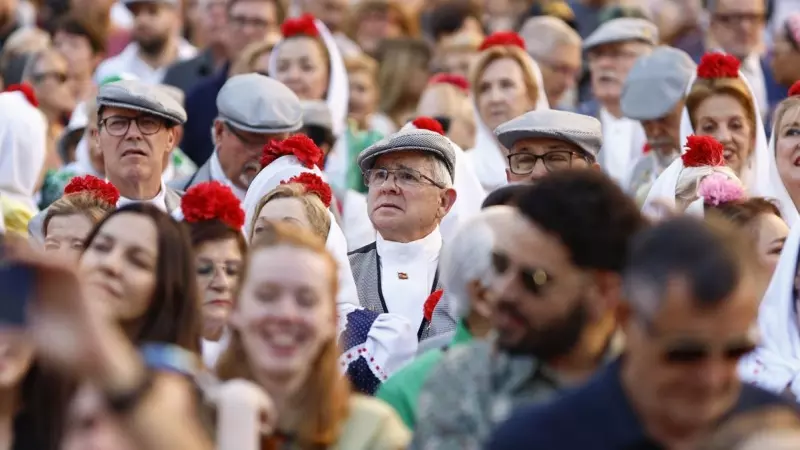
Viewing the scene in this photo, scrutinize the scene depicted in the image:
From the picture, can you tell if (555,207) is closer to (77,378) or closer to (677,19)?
(77,378)

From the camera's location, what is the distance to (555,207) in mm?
4535

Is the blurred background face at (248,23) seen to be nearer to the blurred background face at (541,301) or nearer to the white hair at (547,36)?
the white hair at (547,36)

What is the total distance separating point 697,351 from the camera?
4004 mm

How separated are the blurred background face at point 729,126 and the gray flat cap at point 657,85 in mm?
715

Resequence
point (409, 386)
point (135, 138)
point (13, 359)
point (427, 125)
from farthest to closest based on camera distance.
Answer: point (427, 125), point (135, 138), point (409, 386), point (13, 359)

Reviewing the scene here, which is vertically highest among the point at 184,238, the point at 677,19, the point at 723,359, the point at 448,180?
the point at 723,359

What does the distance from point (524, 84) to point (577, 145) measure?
8.01 ft

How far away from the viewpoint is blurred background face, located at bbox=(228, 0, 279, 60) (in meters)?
11.8

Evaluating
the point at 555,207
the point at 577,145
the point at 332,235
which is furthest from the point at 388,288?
the point at 555,207

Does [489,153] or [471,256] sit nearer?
[471,256]

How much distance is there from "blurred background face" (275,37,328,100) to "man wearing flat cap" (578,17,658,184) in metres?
1.71

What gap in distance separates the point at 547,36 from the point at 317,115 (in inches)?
96.6

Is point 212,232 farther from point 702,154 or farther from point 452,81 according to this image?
point 452,81

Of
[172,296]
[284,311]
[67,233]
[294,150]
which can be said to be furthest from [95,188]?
[284,311]
